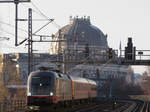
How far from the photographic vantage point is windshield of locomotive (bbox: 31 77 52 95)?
156 feet

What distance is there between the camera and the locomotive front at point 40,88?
A: 47.1m

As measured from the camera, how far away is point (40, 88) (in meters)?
47.5

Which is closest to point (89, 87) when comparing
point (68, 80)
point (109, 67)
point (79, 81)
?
point (79, 81)

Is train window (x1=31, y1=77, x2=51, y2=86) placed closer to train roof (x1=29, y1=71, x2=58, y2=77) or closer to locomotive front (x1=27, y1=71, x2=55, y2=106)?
locomotive front (x1=27, y1=71, x2=55, y2=106)

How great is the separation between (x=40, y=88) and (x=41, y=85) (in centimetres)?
29

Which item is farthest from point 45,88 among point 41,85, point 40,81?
point 40,81

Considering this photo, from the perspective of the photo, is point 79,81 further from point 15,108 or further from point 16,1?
point 16,1

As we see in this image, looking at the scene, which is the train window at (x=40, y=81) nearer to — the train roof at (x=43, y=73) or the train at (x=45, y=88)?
the train at (x=45, y=88)

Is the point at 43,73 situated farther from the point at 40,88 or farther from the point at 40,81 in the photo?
the point at 40,88

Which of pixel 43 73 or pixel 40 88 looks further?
pixel 43 73

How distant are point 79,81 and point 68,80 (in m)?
10.3

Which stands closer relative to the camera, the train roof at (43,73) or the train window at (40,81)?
the train window at (40,81)

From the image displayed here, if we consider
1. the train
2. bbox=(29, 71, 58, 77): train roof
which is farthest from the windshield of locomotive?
bbox=(29, 71, 58, 77): train roof

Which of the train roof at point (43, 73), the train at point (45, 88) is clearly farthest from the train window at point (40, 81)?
the train roof at point (43, 73)
